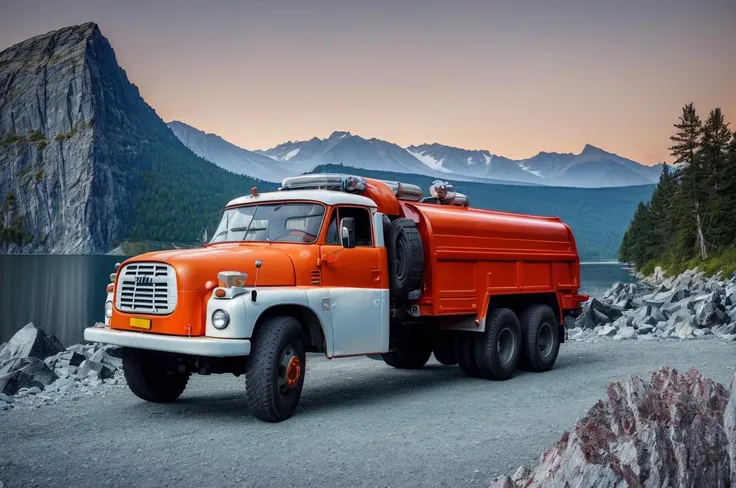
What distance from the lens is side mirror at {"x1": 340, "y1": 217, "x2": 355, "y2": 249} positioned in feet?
36.7

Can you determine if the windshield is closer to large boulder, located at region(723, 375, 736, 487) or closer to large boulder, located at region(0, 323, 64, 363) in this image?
large boulder, located at region(723, 375, 736, 487)

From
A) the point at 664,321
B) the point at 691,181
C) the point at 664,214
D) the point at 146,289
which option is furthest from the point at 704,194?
the point at 146,289

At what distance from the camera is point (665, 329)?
22.3 metres

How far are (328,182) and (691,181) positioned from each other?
73107 mm

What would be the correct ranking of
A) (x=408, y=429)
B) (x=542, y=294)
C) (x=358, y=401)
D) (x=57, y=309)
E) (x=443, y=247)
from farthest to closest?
(x=57, y=309) → (x=542, y=294) → (x=443, y=247) → (x=358, y=401) → (x=408, y=429)

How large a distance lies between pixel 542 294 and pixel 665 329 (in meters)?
8.20

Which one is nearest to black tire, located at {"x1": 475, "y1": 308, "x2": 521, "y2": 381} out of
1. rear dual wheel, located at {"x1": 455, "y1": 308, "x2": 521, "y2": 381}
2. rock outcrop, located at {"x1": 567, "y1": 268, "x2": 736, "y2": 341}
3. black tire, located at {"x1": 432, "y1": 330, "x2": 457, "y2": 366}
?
rear dual wheel, located at {"x1": 455, "y1": 308, "x2": 521, "y2": 381}

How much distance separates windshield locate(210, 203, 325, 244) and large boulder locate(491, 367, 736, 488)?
19.7 feet

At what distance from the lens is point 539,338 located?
616 inches

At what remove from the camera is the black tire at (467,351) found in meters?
14.2

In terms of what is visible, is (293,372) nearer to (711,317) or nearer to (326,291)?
(326,291)

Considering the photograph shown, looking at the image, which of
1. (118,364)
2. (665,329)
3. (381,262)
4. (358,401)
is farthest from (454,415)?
(665,329)

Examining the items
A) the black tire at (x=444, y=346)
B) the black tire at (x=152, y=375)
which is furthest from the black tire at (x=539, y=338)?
the black tire at (x=152, y=375)

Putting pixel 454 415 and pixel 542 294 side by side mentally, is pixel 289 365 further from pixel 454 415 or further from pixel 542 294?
pixel 542 294
